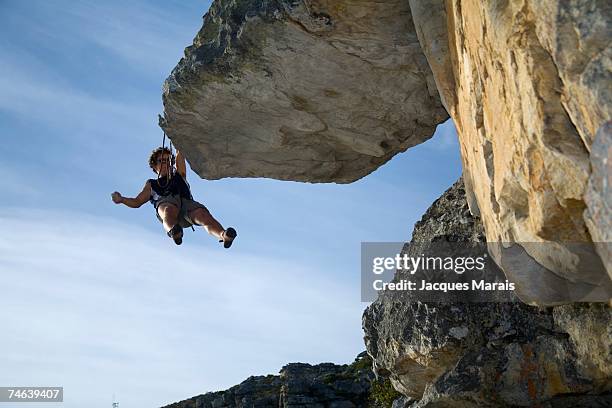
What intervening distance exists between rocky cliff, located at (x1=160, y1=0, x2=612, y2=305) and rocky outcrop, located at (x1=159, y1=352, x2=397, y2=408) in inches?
613

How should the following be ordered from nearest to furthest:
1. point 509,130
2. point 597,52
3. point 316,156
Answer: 1. point 597,52
2. point 509,130
3. point 316,156

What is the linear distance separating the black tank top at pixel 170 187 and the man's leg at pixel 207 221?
0.65 meters

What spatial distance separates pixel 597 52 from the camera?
577 cm

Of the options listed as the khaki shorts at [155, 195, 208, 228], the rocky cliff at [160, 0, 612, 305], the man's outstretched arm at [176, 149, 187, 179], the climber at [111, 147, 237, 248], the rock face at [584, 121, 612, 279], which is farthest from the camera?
the man's outstretched arm at [176, 149, 187, 179]

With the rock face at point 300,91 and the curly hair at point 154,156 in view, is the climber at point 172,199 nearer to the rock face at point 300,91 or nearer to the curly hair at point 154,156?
the curly hair at point 154,156

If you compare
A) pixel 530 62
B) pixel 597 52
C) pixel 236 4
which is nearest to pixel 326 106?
pixel 236 4

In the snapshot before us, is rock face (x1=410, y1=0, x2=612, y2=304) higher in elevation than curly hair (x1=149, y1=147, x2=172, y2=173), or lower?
lower

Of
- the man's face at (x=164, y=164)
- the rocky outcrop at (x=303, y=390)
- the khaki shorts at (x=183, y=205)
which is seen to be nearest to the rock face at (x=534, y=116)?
the khaki shorts at (x=183, y=205)

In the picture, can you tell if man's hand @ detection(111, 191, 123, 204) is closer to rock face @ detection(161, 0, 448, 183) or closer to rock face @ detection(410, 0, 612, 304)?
rock face @ detection(161, 0, 448, 183)

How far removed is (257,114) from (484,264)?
5.50 metres

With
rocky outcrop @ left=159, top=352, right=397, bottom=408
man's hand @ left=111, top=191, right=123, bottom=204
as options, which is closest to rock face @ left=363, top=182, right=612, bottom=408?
man's hand @ left=111, top=191, right=123, bottom=204

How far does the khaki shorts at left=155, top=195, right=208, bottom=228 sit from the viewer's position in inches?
644

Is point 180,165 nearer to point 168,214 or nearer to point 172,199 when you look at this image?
point 172,199

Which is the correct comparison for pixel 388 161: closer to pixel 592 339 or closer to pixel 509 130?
pixel 592 339
